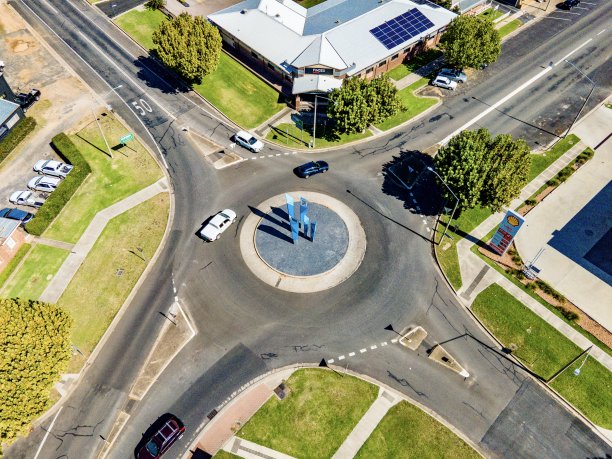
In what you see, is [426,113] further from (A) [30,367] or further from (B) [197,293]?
(A) [30,367]

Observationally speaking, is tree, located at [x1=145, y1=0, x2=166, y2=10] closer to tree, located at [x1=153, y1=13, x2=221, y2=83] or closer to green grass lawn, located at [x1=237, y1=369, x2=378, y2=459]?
tree, located at [x1=153, y1=13, x2=221, y2=83]

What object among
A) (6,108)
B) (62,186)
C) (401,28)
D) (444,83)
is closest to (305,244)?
(62,186)

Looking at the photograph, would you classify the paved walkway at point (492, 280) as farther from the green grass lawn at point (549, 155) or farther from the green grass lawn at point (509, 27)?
the green grass lawn at point (509, 27)

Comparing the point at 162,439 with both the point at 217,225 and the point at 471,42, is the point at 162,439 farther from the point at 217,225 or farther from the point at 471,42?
the point at 471,42

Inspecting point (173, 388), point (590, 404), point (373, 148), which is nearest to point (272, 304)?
point (173, 388)

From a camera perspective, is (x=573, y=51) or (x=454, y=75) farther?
(x=573, y=51)

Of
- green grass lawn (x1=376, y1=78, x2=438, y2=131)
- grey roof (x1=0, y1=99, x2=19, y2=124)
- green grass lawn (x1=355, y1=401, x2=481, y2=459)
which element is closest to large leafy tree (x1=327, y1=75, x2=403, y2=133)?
green grass lawn (x1=376, y1=78, x2=438, y2=131)
